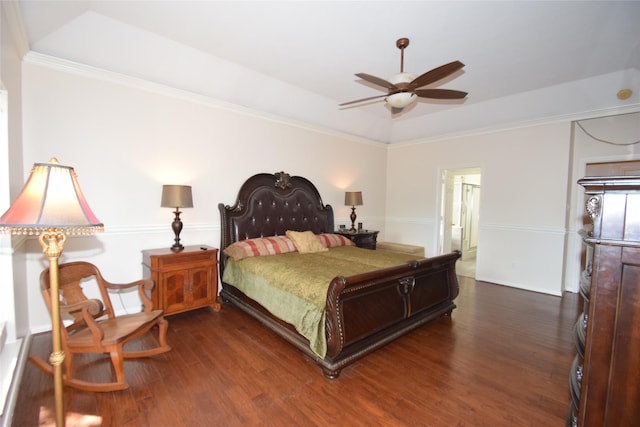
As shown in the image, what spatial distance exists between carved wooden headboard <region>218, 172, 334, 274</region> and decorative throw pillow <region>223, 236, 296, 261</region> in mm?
343

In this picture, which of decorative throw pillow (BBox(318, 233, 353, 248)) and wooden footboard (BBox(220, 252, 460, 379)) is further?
decorative throw pillow (BBox(318, 233, 353, 248))

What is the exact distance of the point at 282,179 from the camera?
433 centimetres

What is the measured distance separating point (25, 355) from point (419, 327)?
3.57 metres

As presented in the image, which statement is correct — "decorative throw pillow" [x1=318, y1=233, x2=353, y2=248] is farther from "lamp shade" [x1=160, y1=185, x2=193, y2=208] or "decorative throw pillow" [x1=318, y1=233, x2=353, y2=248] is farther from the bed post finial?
"lamp shade" [x1=160, y1=185, x2=193, y2=208]

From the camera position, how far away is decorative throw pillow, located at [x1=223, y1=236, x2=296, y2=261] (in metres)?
3.39

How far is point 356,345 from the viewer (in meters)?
2.33

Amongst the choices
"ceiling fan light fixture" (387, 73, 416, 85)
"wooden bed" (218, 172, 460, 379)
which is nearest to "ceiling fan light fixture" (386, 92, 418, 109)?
"ceiling fan light fixture" (387, 73, 416, 85)

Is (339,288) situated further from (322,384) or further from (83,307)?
(83,307)

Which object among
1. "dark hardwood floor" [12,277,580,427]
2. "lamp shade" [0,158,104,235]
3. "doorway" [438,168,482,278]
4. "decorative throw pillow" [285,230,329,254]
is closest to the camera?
"lamp shade" [0,158,104,235]

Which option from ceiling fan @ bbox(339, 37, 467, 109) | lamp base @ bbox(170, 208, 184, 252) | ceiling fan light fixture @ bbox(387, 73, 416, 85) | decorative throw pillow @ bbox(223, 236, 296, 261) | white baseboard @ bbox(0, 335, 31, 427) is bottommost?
Answer: white baseboard @ bbox(0, 335, 31, 427)

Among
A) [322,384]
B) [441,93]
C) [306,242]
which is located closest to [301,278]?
[322,384]

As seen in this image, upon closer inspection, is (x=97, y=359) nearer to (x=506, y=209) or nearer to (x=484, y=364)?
(x=484, y=364)

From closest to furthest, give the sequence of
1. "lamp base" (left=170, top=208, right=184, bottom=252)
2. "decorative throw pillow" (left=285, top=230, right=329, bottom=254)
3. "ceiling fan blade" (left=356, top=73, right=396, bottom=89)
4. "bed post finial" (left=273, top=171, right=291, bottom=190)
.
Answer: "ceiling fan blade" (left=356, top=73, right=396, bottom=89) < "lamp base" (left=170, top=208, right=184, bottom=252) < "decorative throw pillow" (left=285, top=230, right=329, bottom=254) < "bed post finial" (left=273, top=171, right=291, bottom=190)

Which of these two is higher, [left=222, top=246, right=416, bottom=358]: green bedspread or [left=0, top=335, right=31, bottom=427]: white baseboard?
[left=222, top=246, right=416, bottom=358]: green bedspread
